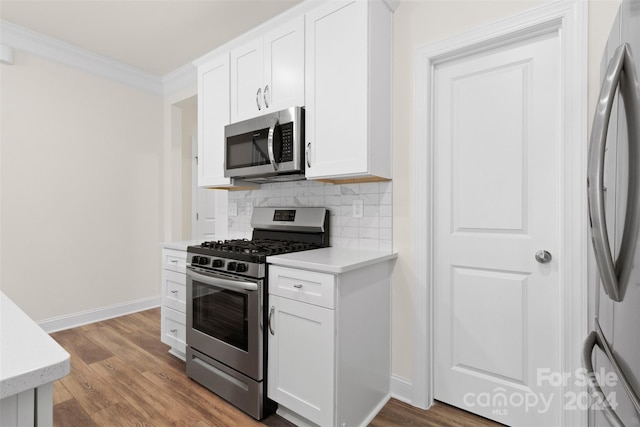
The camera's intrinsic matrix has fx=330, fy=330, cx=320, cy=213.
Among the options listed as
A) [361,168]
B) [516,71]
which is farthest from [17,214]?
[516,71]

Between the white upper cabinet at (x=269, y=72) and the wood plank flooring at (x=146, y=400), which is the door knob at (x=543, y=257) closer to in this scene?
the wood plank flooring at (x=146, y=400)

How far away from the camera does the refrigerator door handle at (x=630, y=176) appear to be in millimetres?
739

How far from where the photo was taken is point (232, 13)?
2607 mm

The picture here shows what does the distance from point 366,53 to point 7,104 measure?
3.17 metres

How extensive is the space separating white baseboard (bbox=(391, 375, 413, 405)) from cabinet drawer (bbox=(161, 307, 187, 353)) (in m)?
1.50

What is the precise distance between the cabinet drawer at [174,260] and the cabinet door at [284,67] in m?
1.26

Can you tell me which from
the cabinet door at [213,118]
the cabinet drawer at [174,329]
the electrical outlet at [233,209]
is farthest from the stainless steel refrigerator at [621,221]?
the electrical outlet at [233,209]

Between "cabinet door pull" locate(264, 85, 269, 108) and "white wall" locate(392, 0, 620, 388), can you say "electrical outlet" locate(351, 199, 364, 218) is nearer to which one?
"white wall" locate(392, 0, 620, 388)

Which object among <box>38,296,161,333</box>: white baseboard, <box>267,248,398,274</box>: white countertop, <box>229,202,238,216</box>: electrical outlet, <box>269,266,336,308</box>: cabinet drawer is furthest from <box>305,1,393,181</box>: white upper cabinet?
<box>38,296,161,333</box>: white baseboard

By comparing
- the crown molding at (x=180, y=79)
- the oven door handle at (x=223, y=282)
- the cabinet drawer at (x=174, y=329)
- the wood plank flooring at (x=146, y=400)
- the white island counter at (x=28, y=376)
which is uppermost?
the crown molding at (x=180, y=79)

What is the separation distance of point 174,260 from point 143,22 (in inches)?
78.3

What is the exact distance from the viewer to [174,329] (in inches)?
100

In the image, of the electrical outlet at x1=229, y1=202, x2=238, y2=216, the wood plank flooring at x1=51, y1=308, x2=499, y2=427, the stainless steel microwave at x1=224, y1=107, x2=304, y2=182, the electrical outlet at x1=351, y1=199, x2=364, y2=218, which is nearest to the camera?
the wood plank flooring at x1=51, y1=308, x2=499, y2=427

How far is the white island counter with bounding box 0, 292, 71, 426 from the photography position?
1.88ft
